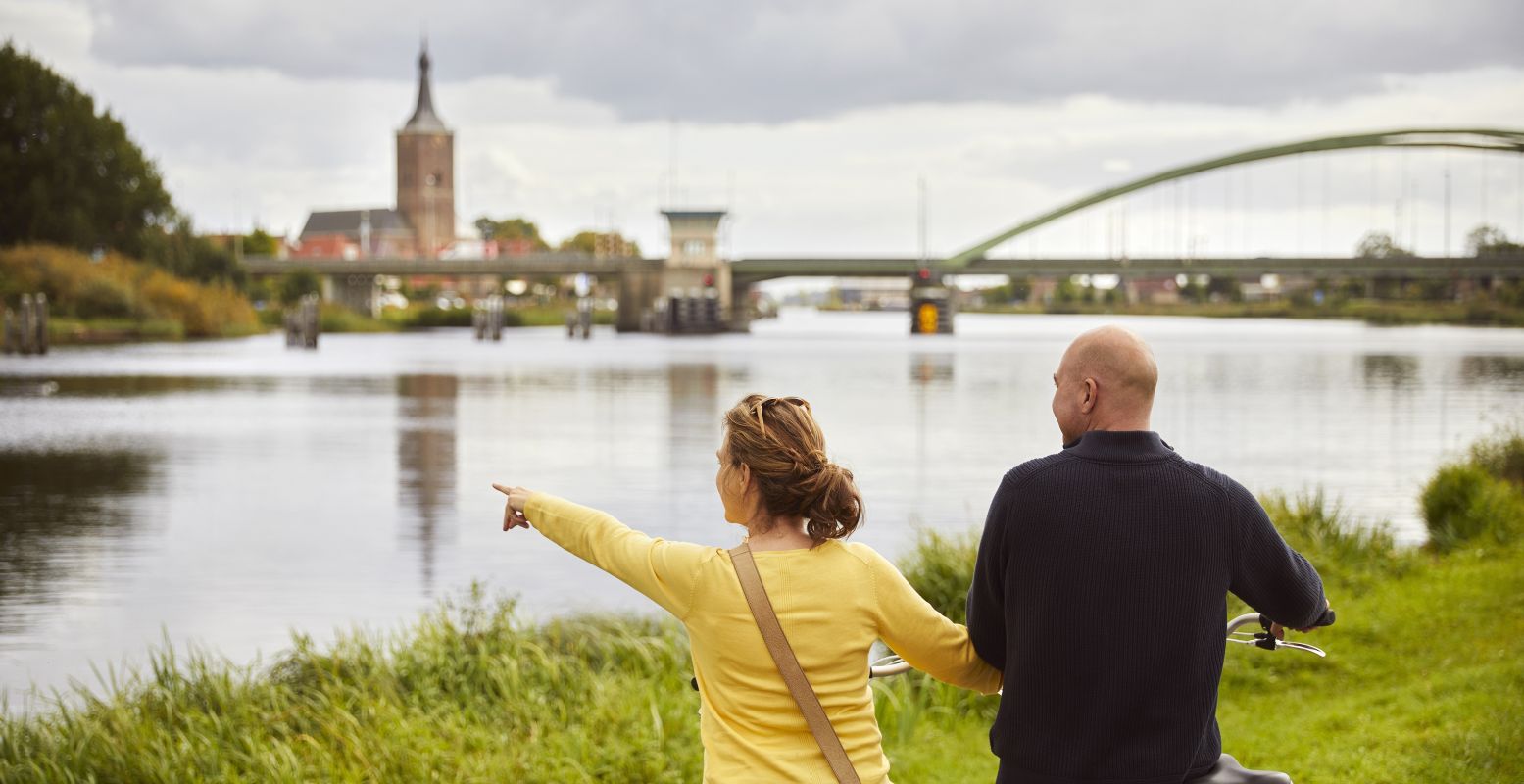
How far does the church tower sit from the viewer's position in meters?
183

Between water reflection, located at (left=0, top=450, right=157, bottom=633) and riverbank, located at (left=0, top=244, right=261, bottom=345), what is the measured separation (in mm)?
45332

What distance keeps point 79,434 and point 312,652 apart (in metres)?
20.1

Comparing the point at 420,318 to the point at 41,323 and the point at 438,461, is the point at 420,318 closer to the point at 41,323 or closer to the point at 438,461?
the point at 41,323

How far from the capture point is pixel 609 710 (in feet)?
21.4

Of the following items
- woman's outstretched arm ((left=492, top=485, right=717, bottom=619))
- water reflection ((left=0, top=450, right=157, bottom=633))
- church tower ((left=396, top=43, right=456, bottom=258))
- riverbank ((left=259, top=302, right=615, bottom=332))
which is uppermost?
church tower ((left=396, top=43, right=456, bottom=258))

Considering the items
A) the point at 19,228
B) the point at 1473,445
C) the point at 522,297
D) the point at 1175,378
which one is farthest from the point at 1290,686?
the point at 522,297

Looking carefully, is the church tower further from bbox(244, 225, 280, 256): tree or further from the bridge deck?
the bridge deck

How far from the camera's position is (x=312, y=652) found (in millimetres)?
7914

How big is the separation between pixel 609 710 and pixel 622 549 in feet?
13.4

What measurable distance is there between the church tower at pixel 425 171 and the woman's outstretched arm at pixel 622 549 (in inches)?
7213

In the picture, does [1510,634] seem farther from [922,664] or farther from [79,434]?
[79,434]

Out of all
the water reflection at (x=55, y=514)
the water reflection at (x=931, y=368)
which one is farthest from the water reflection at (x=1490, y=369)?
the water reflection at (x=55, y=514)

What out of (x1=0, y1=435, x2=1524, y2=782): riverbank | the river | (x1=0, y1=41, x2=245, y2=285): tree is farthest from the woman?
(x1=0, y1=41, x2=245, y2=285): tree

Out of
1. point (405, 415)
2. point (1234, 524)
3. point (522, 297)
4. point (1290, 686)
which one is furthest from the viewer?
point (522, 297)
